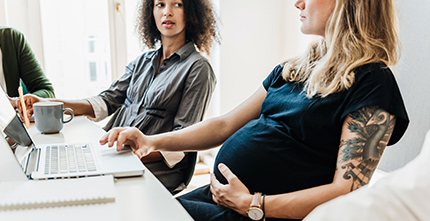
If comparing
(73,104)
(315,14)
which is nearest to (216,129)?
(315,14)

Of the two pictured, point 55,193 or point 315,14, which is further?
point 315,14

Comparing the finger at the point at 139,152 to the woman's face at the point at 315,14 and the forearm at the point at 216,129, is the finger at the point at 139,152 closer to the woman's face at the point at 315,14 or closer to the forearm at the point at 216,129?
the forearm at the point at 216,129

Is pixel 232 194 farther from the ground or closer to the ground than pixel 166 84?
closer to the ground

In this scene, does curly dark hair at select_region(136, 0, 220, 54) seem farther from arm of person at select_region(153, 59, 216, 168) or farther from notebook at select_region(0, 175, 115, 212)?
notebook at select_region(0, 175, 115, 212)

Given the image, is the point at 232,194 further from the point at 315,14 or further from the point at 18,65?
the point at 18,65

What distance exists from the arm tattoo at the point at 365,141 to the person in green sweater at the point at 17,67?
63.6 inches

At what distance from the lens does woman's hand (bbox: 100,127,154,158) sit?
3.47 ft

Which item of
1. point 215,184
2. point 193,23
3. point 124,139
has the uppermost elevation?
point 193,23

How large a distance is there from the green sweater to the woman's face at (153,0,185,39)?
0.72 metres

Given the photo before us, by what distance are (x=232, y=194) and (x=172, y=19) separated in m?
1.02

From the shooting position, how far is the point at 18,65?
82.4 inches

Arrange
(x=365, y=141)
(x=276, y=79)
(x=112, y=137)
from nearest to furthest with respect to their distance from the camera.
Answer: (x=365, y=141)
(x=112, y=137)
(x=276, y=79)

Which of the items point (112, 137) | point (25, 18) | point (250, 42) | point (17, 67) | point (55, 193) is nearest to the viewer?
point (55, 193)

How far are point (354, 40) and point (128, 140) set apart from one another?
2.10ft
